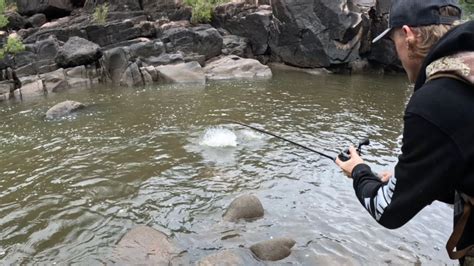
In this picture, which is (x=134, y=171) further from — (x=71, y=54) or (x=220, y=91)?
(x=71, y=54)

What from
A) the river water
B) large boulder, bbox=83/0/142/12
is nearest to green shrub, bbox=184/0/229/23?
large boulder, bbox=83/0/142/12

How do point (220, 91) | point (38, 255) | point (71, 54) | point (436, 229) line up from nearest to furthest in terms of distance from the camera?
point (38, 255)
point (436, 229)
point (220, 91)
point (71, 54)

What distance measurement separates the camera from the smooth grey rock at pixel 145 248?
5789 mm

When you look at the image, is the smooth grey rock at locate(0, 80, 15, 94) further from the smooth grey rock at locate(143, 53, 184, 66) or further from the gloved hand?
the gloved hand

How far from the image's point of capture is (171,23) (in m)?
28.5

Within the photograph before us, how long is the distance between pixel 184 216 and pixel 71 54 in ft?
59.1

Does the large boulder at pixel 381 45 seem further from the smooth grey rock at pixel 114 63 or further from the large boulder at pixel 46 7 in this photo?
the large boulder at pixel 46 7

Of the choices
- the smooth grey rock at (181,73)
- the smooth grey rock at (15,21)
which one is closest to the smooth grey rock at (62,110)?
the smooth grey rock at (181,73)

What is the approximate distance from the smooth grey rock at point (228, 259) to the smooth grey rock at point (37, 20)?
32.1m


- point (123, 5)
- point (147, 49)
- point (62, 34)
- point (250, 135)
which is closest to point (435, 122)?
point (250, 135)

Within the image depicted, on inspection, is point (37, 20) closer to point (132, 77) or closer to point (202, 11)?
point (202, 11)

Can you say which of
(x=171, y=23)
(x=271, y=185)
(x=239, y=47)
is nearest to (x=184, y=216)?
(x=271, y=185)

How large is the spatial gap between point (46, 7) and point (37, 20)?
2.07 meters

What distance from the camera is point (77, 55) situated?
890 inches
